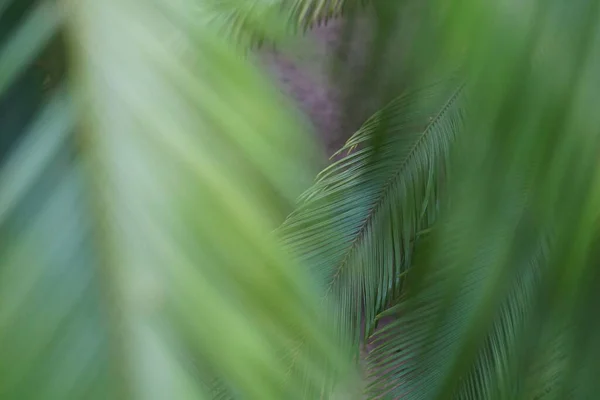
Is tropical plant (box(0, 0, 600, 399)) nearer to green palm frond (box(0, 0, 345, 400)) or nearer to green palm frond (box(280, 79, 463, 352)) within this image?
green palm frond (box(0, 0, 345, 400))

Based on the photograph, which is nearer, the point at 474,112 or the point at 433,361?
the point at 474,112

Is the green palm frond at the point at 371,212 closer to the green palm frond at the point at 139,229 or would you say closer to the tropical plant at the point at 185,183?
the tropical plant at the point at 185,183

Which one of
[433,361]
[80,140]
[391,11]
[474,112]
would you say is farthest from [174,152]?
[433,361]

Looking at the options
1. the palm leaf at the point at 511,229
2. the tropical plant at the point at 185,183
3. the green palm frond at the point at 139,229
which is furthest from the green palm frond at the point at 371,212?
the green palm frond at the point at 139,229

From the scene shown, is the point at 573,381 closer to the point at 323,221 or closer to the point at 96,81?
the point at 323,221

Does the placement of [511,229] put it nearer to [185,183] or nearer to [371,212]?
[371,212]
